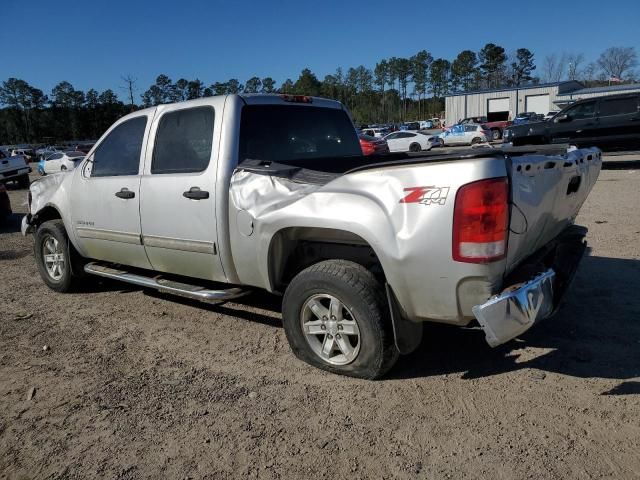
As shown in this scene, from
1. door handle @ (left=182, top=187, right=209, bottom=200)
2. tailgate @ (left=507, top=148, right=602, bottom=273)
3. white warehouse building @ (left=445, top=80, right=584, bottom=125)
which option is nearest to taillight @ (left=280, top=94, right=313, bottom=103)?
door handle @ (left=182, top=187, right=209, bottom=200)

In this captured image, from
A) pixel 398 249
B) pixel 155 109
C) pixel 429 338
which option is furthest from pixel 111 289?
pixel 398 249

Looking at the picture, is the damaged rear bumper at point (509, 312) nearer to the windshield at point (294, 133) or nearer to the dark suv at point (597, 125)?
the windshield at point (294, 133)

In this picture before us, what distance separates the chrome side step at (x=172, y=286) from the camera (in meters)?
4.01

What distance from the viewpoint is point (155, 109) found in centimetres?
467

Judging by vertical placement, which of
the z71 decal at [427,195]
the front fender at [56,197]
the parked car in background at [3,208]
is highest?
the z71 decal at [427,195]

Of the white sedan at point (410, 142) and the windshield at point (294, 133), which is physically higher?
the windshield at point (294, 133)

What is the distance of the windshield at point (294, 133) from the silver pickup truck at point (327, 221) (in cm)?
1

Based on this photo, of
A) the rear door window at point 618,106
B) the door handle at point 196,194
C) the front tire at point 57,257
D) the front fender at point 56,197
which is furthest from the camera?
the rear door window at point 618,106

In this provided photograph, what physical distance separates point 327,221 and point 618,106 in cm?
1461

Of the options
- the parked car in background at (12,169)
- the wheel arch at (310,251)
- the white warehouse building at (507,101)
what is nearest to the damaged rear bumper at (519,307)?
the wheel arch at (310,251)

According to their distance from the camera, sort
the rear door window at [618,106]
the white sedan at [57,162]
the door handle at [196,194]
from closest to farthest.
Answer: the door handle at [196,194], the rear door window at [618,106], the white sedan at [57,162]

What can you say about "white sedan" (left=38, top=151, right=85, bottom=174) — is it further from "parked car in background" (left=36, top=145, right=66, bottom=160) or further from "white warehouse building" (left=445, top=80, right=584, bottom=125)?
"white warehouse building" (left=445, top=80, right=584, bottom=125)

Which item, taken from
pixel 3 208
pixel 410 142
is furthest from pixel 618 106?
pixel 410 142

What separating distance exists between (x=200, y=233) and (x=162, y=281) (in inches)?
30.4
